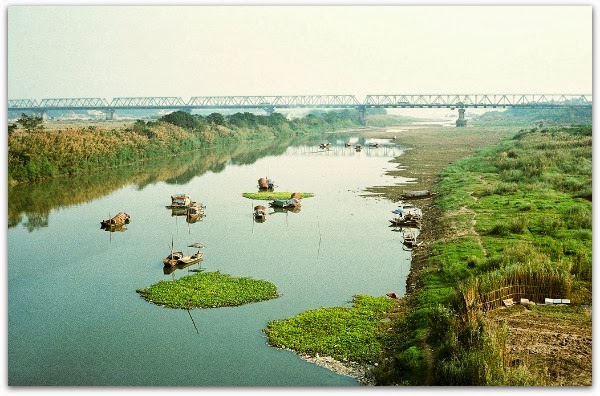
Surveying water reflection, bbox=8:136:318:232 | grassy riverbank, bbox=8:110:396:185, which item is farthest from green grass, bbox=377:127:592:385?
grassy riverbank, bbox=8:110:396:185

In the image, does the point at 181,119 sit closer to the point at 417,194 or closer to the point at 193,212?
the point at 417,194

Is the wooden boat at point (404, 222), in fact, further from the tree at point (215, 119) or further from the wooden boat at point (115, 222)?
the tree at point (215, 119)

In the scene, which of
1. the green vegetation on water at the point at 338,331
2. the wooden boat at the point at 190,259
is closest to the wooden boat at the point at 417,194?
the wooden boat at the point at 190,259

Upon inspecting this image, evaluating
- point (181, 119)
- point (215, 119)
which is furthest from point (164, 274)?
point (215, 119)

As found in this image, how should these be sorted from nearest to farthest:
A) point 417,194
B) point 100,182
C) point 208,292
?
point 208,292 < point 417,194 < point 100,182

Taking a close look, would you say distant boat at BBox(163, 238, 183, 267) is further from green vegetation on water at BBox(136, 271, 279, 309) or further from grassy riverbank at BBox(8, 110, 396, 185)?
grassy riverbank at BBox(8, 110, 396, 185)
